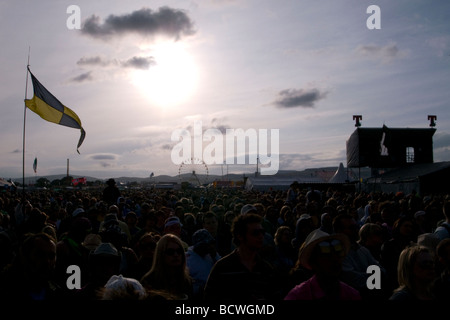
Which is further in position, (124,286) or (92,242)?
(92,242)

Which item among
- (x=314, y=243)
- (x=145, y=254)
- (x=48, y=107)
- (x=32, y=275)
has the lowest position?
(x=145, y=254)

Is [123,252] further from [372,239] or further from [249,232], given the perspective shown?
[372,239]

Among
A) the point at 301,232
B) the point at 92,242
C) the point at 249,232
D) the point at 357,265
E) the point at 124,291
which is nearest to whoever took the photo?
the point at 124,291

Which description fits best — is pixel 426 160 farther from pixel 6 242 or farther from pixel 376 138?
pixel 6 242

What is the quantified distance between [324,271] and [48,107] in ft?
36.3

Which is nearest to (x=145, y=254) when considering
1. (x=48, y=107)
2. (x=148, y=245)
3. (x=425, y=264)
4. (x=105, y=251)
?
(x=148, y=245)

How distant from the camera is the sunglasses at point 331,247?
373cm

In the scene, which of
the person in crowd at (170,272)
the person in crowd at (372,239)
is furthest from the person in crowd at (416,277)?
the person in crowd at (372,239)

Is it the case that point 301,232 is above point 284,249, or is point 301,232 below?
above

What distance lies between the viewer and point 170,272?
436 cm

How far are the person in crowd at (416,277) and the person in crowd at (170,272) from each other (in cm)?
207
